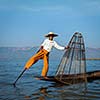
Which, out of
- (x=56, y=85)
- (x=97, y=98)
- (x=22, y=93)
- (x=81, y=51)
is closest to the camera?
(x=97, y=98)

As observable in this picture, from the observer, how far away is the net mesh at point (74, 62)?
13727 mm

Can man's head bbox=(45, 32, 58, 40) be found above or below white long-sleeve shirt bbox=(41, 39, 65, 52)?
above

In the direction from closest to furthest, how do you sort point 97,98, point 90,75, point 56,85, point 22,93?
point 97,98 → point 22,93 → point 56,85 → point 90,75

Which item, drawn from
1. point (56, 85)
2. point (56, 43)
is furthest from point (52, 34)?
point (56, 85)

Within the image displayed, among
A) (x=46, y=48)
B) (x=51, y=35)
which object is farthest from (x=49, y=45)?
(x=51, y=35)

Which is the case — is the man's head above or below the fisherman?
above

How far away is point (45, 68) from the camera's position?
14375 mm

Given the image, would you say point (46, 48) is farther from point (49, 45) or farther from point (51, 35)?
point (51, 35)

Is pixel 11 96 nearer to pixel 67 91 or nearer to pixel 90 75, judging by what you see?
pixel 67 91

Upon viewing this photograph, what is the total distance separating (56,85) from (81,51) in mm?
2498

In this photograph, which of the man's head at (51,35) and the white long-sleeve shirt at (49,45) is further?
the white long-sleeve shirt at (49,45)

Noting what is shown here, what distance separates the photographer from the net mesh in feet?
45.0

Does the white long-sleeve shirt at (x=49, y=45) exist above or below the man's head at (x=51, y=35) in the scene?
below

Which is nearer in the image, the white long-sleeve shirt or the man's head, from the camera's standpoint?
the man's head
